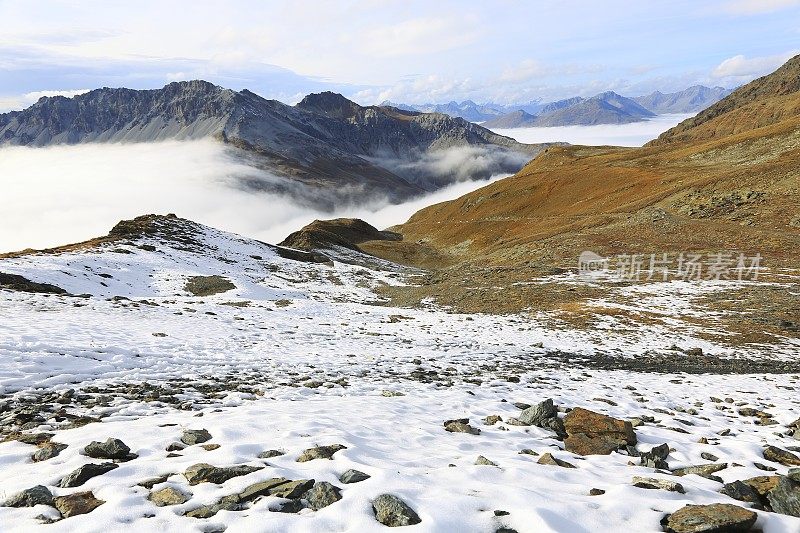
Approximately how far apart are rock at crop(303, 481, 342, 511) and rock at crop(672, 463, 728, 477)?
5.47 metres

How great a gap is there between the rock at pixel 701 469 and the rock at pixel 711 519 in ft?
7.10

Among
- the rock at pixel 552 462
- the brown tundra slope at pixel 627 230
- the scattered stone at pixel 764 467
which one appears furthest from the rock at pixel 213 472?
the brown tundra slope at pixel 627 230

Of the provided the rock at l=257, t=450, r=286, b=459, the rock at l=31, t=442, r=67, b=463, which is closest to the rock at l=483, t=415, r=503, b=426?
the rock at l=257, t=450, r=286, b=459

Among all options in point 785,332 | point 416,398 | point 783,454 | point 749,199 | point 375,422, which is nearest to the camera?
point 783,454

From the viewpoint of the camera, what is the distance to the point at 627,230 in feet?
158

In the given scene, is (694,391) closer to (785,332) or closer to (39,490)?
(785,332)

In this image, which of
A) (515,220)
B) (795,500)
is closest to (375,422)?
(795,500)

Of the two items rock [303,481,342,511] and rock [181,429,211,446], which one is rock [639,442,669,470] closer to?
rock [303,481,342,511]

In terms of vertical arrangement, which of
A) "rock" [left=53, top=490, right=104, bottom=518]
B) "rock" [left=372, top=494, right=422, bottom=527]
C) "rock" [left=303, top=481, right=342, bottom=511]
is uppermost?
"rock" [left=372, top=494, right=422, bottom=527]

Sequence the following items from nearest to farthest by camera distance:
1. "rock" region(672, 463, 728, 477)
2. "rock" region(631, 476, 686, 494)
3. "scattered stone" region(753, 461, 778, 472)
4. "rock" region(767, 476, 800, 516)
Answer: "rock" region(767, 476, 800, 516), "rock" region(631, 476, 686, 494), "rock" region(672, 463, 728, 477), "scattered stone" region(753, 461, 778, 472)

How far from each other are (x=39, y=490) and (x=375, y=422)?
545 centimetres

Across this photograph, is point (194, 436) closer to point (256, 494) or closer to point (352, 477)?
point (256, 494)

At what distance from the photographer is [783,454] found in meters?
8.42

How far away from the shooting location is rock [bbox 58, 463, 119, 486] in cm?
593
